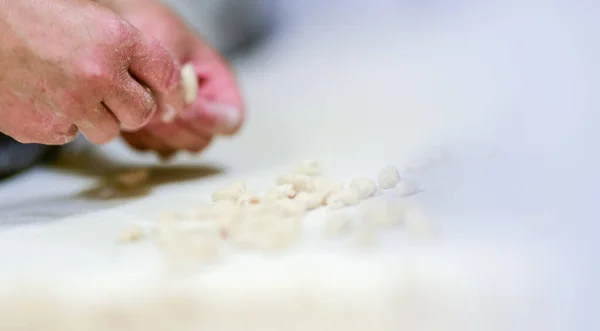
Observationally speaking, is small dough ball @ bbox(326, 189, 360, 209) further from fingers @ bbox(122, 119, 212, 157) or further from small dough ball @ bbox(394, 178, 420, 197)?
fingers @ bbox(122, 119, 212, 157)

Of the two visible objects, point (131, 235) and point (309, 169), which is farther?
point (309, 169)

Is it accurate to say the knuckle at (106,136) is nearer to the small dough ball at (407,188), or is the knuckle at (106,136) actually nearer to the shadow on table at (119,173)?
the shadow on table at (119,173)

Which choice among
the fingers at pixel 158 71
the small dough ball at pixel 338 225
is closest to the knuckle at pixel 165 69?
the fingers at pixel 158 71

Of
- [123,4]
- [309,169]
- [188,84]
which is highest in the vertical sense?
[123,4]

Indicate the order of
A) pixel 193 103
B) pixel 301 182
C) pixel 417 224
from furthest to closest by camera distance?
pixel 193 103 → pixel 301 182 → pixel 417 224

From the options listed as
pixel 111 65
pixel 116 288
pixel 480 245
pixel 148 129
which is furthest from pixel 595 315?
pixel 148 129

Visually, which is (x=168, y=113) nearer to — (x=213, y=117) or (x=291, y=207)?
(x=213, y=117)

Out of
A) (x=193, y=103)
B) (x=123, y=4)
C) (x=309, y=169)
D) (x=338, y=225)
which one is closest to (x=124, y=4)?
(x=123, y=4)
